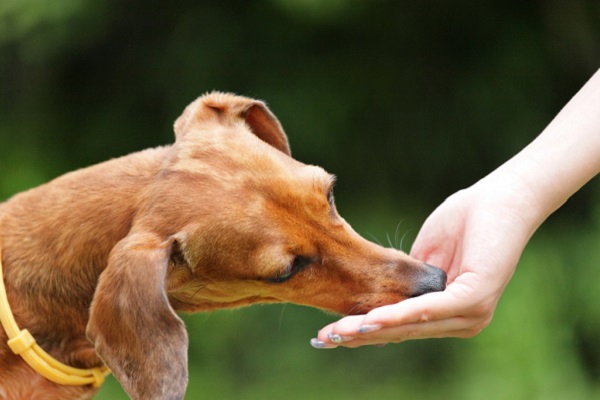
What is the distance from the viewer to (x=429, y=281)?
3316 millimetres

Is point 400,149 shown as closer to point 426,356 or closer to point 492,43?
point 492,43

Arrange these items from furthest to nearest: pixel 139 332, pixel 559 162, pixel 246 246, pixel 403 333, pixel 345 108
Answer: pixel 345 108 → pixel 559 162 → pixel 246 246 → pixel 403 333 → pixel 139 332

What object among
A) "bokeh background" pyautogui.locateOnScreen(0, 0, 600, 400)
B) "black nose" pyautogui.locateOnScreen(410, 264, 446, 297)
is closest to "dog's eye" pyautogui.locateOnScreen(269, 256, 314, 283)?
"black nose" pyautogui.locateOnScreen(410, 264, 446, 297)

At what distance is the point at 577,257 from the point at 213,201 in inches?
152

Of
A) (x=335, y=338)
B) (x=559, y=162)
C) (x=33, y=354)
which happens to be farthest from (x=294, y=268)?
(x=559, y=162)

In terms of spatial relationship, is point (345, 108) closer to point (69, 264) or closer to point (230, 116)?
point (230, 116)

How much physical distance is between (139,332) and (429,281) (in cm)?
109

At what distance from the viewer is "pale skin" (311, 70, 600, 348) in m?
3.10

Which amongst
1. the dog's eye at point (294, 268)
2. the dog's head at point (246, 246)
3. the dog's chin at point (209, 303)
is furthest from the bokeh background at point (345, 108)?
the dog's eye at point (294, 268)

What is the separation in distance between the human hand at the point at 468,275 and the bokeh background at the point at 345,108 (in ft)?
9.22

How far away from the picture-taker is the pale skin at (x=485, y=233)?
3.10 metres

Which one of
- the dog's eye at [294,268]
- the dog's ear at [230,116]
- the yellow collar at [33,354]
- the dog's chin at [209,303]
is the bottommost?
the yellow collar at [33,354]

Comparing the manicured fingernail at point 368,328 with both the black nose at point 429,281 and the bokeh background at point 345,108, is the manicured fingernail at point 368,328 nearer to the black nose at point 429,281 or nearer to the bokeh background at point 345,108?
the black nose at point 429,281

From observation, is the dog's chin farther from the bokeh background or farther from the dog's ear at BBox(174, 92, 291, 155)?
the bokeh background
